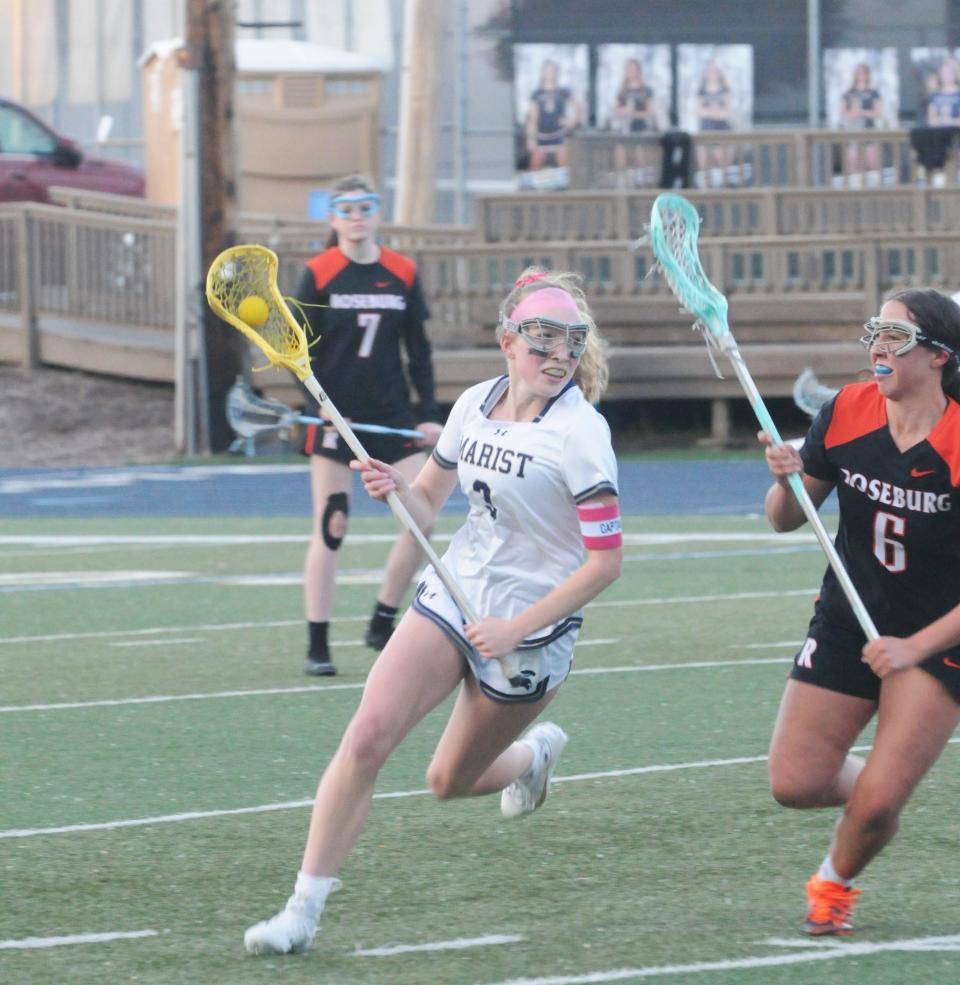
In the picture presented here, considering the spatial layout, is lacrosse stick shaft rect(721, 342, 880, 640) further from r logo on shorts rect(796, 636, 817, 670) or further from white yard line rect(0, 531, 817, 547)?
white yard line rect(0, 531, 817, 547)

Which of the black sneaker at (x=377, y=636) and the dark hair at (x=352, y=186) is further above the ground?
the dark hair at (x=352, y=186)

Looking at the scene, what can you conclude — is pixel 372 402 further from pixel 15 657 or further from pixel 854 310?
pixel 854 310

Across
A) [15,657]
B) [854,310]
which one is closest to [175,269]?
[854,310]

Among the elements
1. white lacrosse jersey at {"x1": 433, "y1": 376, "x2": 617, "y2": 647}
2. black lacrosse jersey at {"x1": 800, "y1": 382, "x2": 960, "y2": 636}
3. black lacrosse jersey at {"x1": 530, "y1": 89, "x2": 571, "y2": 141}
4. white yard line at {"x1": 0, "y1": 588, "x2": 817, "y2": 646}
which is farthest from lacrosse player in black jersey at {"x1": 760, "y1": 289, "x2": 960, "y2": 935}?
black lacrosse jersey at {"x1": 530, "y1": 89, "x2": 571, "y2": 141}

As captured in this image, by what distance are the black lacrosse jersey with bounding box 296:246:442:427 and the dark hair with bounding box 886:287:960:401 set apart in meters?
4.44

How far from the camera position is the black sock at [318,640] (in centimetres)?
981

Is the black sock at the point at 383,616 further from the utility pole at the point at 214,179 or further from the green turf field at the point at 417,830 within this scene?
the utility pole at the point at 214,179

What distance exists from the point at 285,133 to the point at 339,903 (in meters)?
25.1

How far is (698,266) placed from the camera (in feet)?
20.8

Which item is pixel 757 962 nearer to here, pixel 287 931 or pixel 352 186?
pixel 287 931

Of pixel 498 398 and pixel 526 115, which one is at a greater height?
pixel 526 115

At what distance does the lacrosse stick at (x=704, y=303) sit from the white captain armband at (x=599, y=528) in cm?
45

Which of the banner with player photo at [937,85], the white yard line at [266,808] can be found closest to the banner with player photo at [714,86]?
the banner with player photo at [937,85]

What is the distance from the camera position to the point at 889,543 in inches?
225
